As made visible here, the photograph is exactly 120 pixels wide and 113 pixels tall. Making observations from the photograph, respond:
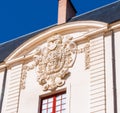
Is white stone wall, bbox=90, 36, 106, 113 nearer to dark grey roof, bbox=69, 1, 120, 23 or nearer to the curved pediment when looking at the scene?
the curved pediment

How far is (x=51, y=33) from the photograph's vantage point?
53.9ft

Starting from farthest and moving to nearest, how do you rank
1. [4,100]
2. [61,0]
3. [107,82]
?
[61,0] < [4,100] < [107,82]

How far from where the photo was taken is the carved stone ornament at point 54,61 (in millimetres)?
15328

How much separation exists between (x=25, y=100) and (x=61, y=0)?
205 inches

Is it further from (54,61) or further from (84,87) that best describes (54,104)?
(54,61)

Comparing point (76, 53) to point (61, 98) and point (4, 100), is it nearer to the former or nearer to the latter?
point (61, 98)

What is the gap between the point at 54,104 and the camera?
1509cm

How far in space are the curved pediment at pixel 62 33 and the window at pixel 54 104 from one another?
2.02 metres

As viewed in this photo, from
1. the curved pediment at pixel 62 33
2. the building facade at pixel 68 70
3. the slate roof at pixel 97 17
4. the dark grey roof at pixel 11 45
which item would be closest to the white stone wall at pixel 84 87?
the building facade at pixel 68 70

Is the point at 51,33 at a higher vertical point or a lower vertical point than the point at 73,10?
lower

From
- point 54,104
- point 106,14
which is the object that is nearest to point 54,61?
point 54,104

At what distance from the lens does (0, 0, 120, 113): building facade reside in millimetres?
14188

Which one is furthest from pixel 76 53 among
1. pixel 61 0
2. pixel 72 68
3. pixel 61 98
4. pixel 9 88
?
pixel 61 0

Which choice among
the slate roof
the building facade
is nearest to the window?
the building facade
